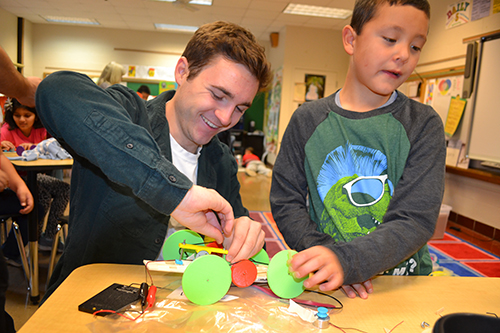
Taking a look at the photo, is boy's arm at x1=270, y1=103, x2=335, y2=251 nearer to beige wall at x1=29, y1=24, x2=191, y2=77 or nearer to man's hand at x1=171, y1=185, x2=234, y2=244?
man's hand at x1=171, y1=185, x2=234, y2=244

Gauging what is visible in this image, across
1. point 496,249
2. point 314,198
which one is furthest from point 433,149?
point 496,249

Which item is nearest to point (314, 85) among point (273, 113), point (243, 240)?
point (273, 113)

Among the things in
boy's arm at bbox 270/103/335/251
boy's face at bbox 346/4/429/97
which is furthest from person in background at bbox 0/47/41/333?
boy's face at bbox 346/4/429/97

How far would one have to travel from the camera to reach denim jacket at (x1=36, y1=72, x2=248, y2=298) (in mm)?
657

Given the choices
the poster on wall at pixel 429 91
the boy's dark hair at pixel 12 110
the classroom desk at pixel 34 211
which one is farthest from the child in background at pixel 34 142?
the poster on wall at pixel 429 91

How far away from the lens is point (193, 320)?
0.61 meters

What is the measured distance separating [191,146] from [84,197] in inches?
14.8

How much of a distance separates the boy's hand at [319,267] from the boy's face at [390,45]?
535mm

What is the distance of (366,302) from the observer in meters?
0.73

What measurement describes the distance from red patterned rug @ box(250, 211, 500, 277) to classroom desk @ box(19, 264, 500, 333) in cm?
168

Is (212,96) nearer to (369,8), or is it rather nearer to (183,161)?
(183,161)

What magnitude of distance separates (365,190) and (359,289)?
1.13 feet

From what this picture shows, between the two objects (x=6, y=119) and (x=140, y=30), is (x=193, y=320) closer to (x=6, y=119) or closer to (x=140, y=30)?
(x=6, y=119)

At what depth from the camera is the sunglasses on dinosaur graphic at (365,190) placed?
101 centimetres
